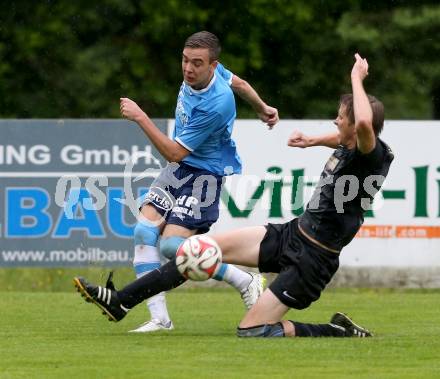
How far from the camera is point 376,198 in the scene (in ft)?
46.6

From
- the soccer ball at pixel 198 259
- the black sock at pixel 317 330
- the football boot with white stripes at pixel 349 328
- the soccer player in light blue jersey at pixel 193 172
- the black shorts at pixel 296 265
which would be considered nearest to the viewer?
the soccer ball at pixel 198 259

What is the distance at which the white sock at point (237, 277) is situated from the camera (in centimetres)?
973

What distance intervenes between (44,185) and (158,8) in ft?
38.4

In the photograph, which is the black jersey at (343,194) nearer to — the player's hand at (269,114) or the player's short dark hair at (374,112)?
the player's short dark hair at (374,112)

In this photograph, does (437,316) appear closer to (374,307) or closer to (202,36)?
(374,307)

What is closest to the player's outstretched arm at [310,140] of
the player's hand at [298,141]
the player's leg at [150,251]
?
the player's hand at [298,141]

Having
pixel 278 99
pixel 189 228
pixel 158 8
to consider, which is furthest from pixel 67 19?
pixel 189 228

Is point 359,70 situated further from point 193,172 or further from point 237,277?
point 237,277

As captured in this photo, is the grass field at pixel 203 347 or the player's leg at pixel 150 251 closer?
the grass field at pixel 203 347

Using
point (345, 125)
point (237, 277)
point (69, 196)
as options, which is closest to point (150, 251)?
point (237, 277)

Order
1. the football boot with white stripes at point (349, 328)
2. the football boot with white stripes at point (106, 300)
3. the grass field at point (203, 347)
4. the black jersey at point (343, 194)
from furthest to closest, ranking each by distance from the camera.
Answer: the football boot with white stripes at point (349, 328) < the black jersey at point (343, 194) < the football boot with white stripes at point (106, 300) < the grass field at point (203, 347)

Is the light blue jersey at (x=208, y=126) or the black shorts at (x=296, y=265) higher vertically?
the light blue jersey at (x=208, y=126)

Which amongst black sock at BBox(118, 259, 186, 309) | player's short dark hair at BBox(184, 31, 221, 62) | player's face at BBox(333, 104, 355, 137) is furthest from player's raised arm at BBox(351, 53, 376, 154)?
black sock at BBox(118, 259, 186, 309)

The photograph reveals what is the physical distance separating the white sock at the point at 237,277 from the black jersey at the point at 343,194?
758 millimetres
